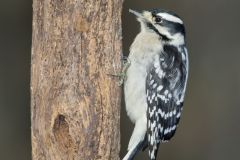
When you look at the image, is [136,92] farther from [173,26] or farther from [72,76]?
[72,76]

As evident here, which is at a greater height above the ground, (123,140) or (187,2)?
(187,2)

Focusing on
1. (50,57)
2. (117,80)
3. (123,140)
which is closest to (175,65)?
(117,80)

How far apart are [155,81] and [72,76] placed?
91 centimetres

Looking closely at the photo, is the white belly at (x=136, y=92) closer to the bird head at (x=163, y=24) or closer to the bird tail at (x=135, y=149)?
the bird tail at (x=135, y=149)

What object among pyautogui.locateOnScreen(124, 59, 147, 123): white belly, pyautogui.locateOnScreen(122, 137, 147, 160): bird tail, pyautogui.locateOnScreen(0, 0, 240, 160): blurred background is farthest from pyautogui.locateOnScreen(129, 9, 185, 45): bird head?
pyautogui.locateOnScreen(0, 0, 240, 160): blurred background

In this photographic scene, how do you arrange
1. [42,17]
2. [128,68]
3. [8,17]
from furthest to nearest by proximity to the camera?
1. [8,17]
2. [128,68]
3. [42,17]

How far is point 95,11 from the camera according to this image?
4383 millimetres

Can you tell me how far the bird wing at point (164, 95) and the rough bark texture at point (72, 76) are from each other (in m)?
0.67

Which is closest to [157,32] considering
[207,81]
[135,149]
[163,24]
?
[163,24]

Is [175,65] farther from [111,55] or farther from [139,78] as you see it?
[111,55]

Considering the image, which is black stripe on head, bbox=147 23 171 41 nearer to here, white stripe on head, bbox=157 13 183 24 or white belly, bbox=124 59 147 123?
white stripe on head, bbox=157 13 183 24

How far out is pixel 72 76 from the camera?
4383 mm

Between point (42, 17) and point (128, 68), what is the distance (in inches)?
34.9

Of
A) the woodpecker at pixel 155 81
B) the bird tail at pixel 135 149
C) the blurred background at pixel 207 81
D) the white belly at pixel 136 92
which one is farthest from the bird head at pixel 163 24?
the blurred background at pixel 207 81
